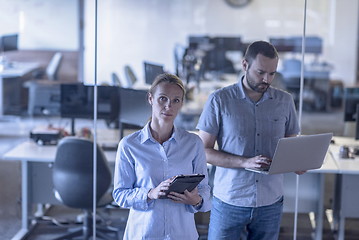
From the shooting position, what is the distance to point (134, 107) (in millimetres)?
5309

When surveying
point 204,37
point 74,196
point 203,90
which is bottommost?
point 74,196

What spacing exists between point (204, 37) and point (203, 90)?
238 cm

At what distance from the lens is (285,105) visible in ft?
11.5

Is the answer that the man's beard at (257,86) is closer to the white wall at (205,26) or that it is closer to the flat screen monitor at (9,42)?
the flat screen monitor at (9,42)

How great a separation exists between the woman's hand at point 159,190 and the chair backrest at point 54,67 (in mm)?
7826

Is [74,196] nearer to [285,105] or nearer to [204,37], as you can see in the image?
[285,105]

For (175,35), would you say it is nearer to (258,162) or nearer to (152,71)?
(152,71)

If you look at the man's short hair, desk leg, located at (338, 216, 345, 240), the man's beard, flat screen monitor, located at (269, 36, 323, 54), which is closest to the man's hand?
the man's beard

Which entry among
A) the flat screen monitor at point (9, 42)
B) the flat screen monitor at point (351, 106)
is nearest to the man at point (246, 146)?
the flat screen monitor at point (351, 106)

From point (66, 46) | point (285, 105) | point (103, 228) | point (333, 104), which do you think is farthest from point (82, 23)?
point (285, 105)

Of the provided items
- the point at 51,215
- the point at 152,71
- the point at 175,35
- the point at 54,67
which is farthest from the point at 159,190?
the point at 175,35

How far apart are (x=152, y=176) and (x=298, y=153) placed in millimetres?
873

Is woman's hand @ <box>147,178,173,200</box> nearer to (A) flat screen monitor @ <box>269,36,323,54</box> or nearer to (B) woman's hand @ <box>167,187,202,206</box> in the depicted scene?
(B) woman's hand @ <box>167,187,202,206</box>

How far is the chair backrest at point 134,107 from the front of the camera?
5.16 meters
